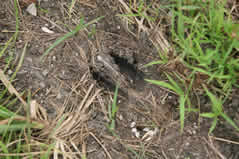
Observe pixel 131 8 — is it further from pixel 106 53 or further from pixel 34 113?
pixel 34 113

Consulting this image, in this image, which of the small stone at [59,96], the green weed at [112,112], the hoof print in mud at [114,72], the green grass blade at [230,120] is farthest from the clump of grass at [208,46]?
the small stone at [59,96]

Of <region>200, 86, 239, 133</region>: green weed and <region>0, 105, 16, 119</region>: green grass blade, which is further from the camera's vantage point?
<region>200, 86, 239, 133</region>: green weed

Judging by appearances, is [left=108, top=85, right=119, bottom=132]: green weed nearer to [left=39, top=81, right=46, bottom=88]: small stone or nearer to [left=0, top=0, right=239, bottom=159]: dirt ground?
[left=0, top=0, right=239, bottom=159]: dirt ground

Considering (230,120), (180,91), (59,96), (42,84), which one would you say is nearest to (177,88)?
(180,91)

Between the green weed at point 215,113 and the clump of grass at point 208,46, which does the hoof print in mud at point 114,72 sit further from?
the green weed at point 215,113

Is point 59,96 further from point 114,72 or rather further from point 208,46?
point 208,46

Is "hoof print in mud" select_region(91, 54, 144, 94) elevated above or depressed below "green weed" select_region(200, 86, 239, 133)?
above

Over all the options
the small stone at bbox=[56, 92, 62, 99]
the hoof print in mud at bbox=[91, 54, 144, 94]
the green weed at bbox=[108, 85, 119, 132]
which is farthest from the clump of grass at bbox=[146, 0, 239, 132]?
the small stone at bbox=[56, 92, 62, 99]
